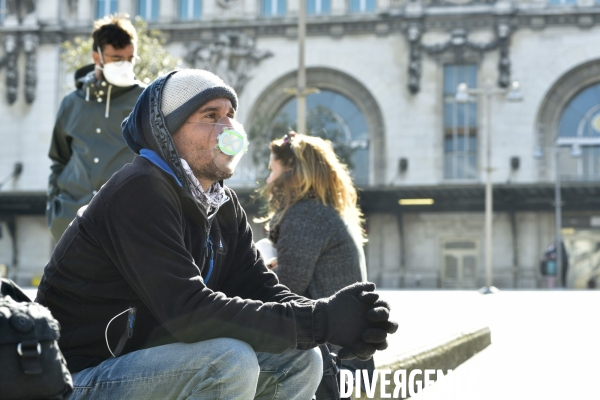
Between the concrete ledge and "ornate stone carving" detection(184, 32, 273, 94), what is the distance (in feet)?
101

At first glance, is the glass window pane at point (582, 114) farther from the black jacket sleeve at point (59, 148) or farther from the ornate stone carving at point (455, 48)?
the black jacket sleeve at point (59, 148)

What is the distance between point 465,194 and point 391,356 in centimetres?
3168

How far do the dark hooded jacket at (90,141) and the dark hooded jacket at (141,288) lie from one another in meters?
2.61

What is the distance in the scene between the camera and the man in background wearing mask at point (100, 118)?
5.63m

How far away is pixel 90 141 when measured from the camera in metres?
5.71

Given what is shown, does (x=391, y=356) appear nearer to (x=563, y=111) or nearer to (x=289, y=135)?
(x=289, y=135)

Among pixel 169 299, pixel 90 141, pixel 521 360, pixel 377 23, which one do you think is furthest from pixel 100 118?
pixel 377 23

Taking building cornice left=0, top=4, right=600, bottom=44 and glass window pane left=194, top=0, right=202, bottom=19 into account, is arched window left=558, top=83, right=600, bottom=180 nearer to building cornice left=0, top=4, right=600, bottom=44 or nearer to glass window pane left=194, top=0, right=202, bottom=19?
building cornice left=0, top=4, right=600, bottom=44

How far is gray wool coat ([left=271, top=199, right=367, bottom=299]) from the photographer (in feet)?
15.8

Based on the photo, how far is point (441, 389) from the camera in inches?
241

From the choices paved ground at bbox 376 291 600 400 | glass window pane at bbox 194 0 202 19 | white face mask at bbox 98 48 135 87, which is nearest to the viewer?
white face mask at bbox 98 48 135 87

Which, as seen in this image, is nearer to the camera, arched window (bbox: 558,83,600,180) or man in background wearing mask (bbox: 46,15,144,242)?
man in background wearing mask (bbox: 46,15,144,242)

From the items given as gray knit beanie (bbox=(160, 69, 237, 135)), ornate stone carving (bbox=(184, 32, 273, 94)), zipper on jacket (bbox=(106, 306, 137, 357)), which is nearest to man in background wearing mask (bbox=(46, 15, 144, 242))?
gray knit beanie (bbox=(160, 69, 237, 135))

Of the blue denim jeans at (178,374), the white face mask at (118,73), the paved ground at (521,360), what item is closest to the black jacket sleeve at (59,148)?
the white face mask at (118,73)
